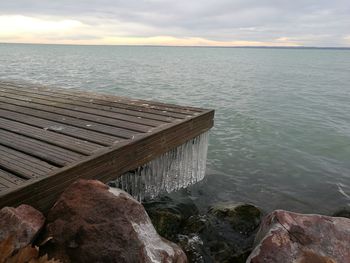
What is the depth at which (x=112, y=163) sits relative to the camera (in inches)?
196

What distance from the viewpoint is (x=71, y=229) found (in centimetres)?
353

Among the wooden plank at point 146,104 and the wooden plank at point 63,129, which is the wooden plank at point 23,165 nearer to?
the wooden plank at point 63,129

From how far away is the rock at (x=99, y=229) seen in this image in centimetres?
342

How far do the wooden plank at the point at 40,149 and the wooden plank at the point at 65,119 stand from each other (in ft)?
3.64

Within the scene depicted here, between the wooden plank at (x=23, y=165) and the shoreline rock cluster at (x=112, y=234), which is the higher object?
the wooden plank at (x=23, y=165)

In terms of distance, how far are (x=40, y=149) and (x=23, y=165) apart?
62 centimetres

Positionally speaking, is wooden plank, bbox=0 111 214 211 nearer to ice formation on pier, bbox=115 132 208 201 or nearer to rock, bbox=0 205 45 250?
rock, bbox=0 205 45 250

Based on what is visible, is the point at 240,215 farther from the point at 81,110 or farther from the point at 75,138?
the point at 81,110

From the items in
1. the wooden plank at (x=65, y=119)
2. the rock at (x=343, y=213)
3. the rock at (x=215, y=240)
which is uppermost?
the wooden plank at (x=65, y=119)

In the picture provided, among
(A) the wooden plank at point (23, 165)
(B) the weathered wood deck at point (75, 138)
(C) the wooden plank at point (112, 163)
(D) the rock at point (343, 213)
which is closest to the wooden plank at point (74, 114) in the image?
(B) the weathered wood deck at point (75, 138)

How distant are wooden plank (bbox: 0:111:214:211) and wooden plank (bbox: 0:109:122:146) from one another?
350 millimetres

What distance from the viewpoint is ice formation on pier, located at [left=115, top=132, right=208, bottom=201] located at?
21.8ft

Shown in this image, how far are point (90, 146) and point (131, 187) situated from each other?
1870 mm

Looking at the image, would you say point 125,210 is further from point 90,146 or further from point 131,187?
point 131,187
